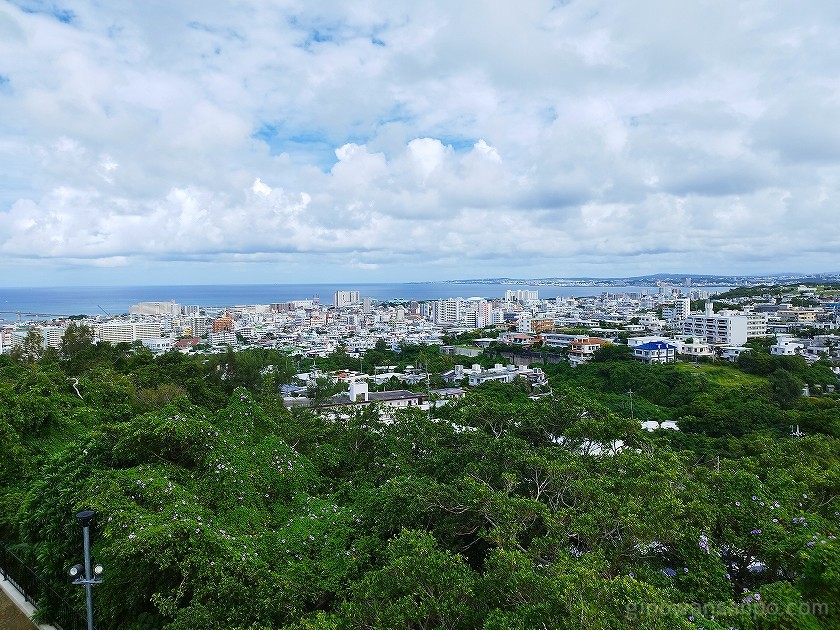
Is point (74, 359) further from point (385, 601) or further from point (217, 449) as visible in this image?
point (385, 601)

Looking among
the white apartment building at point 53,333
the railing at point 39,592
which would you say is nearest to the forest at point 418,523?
the railing at point 39,592

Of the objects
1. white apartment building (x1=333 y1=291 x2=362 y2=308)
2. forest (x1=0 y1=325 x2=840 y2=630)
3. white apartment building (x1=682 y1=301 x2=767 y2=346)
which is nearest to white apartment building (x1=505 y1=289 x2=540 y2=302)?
white apartment building (x1=333 y1=291 x2=362 y2=308)

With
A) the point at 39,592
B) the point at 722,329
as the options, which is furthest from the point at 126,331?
the point at 39,592

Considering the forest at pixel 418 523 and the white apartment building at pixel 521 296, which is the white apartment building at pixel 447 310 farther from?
the forest at pixel 418 523

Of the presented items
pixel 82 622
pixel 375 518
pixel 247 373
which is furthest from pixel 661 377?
pixel 82 622

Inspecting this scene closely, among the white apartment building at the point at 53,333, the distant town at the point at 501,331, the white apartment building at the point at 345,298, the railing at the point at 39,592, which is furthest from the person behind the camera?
the white apartment building at the point at 345,298

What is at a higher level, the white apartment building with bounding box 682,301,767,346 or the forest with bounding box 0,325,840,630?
the forest with bounding box 0,325,840,630

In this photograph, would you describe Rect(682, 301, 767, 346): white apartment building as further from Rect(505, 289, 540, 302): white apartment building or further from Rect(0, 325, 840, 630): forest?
Rect(505, 289, 540, 302): white apartment building
